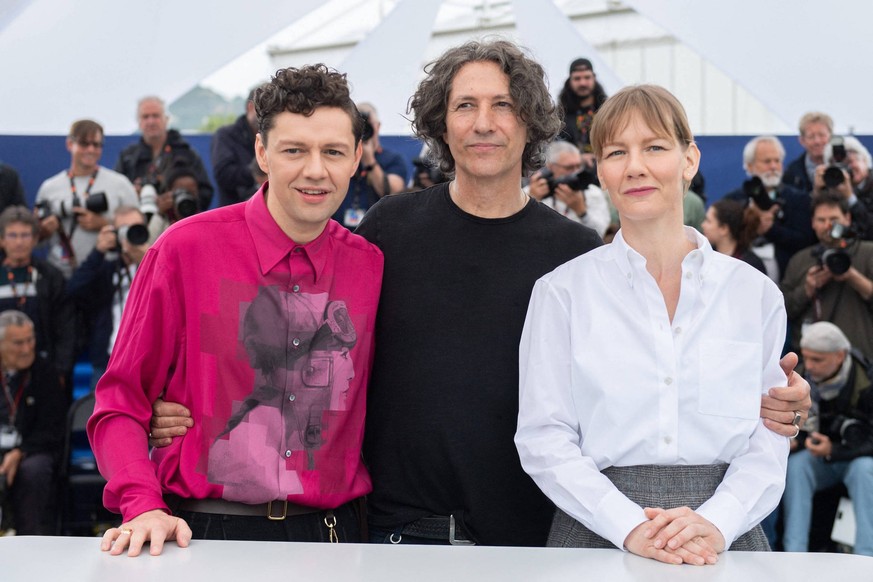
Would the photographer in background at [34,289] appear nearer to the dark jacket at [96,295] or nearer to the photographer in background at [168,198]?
the dark jacket at [96,295]

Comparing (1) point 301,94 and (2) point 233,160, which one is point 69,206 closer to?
(2) point 233,160

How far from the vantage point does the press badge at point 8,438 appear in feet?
16.5

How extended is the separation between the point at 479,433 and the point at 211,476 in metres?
0.59

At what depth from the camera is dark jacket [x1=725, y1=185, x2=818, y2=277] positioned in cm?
525

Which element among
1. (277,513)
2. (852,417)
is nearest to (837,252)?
(852,417)

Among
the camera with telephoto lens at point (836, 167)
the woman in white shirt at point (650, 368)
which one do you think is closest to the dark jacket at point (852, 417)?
the camera with telephoto lens at point (836, 167)

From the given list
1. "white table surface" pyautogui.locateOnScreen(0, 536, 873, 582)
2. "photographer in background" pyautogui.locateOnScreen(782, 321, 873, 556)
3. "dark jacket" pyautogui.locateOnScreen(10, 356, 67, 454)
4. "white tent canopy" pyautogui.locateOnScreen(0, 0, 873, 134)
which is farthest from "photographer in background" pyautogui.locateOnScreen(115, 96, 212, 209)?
"white table surface" pyautogui.locateOnScreen(0, 536, 873, 582)

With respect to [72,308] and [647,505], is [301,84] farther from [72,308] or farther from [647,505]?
[72,308]

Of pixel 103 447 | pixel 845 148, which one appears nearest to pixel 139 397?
pixel 103 447

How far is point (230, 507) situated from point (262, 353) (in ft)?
1.06

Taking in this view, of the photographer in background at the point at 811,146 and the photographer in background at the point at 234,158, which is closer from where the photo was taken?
the photographer in background at the point at 811,146

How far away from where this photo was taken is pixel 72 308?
17.5ft

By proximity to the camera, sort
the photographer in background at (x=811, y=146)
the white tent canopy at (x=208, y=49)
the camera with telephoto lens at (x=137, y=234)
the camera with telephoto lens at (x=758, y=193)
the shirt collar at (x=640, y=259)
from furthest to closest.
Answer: the white tent canopy at (x=208, y=49) < the photographer in background at (x=811, y=146) < the camera with telephoto lens at (x=758, y=193) < the camera with telephoto lens at (x=137, y=234) < the shirt collar at (x=640, y=259)

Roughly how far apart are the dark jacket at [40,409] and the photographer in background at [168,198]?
0.88 metres
